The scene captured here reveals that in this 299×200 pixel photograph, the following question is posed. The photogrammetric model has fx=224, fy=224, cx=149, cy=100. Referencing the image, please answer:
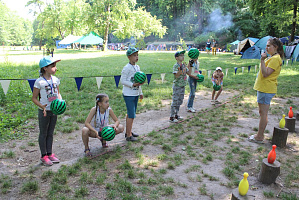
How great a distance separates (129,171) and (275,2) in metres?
25.4

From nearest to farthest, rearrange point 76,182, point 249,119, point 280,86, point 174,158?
1. point 76,182
2. point 174,158
3. point 249,119
4. point 280,86

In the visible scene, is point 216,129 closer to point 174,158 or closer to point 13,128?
point 174,158

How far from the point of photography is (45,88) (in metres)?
3.49

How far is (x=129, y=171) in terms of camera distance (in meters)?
3.45

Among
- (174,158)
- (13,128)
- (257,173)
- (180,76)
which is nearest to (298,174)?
(257,173)

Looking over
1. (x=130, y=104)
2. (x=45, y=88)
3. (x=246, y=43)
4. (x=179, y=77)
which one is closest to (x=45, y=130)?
(x=45, y=88)

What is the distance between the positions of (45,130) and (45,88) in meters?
0.70

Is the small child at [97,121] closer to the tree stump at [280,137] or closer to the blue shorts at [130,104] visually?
the blue shorts at [130,104]

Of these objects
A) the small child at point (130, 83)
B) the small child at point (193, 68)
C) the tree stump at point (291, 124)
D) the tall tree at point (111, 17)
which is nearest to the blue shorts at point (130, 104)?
the small child at point (130, 83)

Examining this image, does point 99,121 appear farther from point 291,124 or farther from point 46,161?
point 291,124

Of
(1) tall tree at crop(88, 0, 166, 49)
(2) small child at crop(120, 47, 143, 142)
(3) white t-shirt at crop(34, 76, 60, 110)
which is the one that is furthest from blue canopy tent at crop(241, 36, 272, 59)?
(3) white t-shirt at crop(34, 76, 60, 110)

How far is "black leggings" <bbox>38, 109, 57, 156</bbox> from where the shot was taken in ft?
11.7

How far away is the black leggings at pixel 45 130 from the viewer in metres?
3.58

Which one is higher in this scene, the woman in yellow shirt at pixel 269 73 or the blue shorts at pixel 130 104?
the woman in yellow shirt at pixel 269 73
